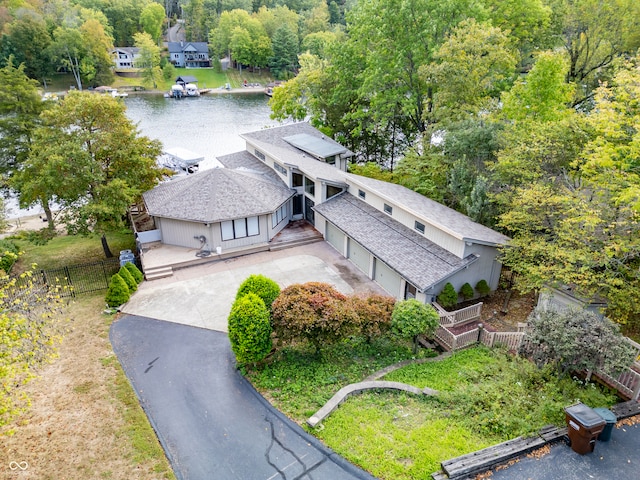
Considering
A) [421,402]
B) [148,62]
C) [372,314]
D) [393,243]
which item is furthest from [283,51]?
[421,402]

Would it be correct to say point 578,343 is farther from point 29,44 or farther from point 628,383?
point 29,44

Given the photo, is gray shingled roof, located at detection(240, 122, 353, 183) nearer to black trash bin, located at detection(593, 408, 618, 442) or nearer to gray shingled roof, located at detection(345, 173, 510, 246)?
gray shingled roof, located at detection(345, 173, 510, 246)

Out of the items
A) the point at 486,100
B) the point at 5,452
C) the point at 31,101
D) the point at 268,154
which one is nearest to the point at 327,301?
the point at 5,452

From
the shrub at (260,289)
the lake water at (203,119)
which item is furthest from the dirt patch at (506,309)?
the lake water at (203,119)

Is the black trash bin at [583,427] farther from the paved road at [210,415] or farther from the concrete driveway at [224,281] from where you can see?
the concrete driveway at [224,281]

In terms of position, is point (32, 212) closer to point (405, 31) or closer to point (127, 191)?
point (127, 191)

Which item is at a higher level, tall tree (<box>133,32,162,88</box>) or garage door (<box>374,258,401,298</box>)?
tall tree (<box>133,32,162,88</box>)

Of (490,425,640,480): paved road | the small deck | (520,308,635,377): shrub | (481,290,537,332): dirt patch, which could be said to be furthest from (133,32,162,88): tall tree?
(490,425,640,480): paved road
